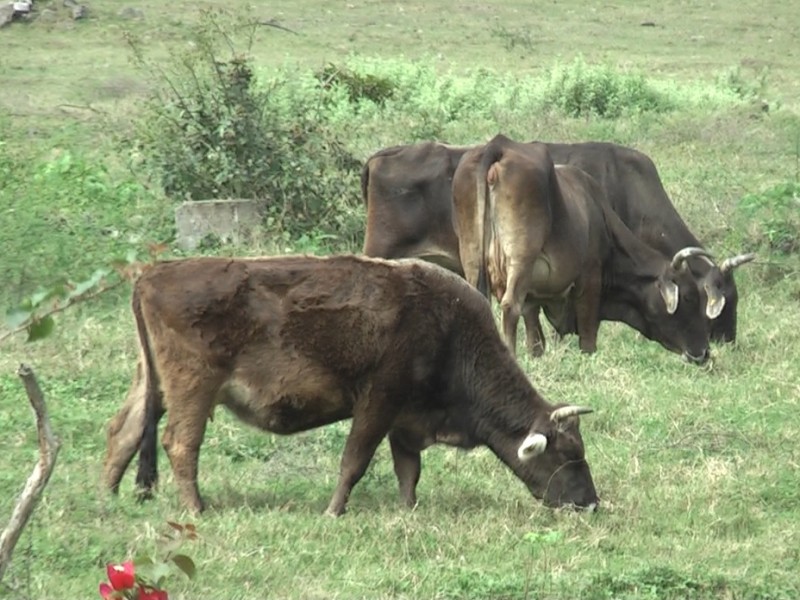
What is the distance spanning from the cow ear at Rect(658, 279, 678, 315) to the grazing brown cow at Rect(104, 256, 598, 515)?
4.04 metres

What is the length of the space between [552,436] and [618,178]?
5342 millimetres

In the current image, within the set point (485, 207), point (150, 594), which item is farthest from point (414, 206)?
point (150, 594)

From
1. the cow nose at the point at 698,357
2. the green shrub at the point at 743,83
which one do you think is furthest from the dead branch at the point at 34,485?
the green shrub at the point at 743,83

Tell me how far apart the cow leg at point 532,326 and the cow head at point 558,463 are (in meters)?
3.71

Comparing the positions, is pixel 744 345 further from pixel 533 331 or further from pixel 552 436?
pixel 552 436

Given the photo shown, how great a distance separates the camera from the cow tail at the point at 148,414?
7504 mm

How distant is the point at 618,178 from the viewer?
12.7 m

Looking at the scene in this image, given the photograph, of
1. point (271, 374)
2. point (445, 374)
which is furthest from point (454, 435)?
point (271, 374)

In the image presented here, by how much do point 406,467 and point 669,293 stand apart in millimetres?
4528

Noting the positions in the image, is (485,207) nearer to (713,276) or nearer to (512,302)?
(512,302)

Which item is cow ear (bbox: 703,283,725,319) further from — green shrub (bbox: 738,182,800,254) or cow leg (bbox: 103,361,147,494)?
cow leg (bbox: 103,361,147,494)

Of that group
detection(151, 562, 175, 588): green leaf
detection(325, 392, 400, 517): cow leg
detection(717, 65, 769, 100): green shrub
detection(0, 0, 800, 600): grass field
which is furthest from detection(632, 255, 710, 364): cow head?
detection(717, 65, 769, 100): green shrub

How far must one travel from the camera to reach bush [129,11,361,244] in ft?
43.3

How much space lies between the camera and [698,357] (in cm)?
1138
